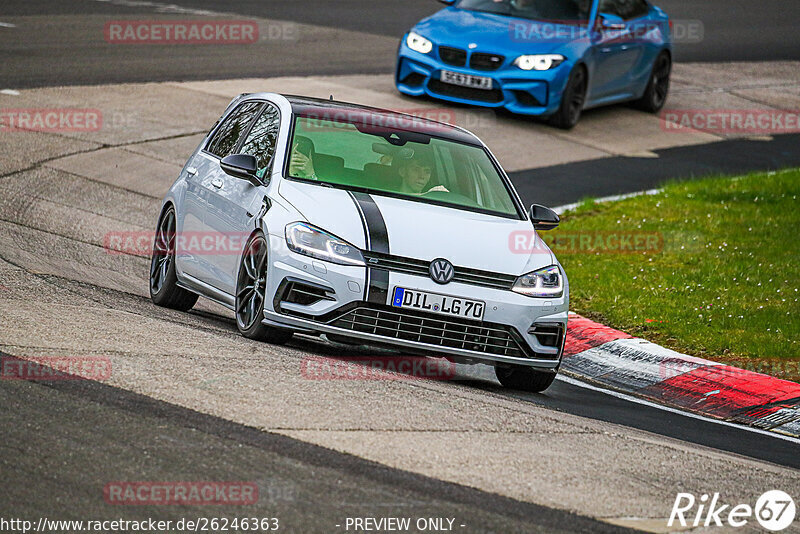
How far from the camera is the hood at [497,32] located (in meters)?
17.5

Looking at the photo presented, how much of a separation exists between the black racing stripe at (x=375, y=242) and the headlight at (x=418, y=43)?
10.0m

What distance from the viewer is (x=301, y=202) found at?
26.3ft

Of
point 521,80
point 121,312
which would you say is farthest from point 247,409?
point 521,80

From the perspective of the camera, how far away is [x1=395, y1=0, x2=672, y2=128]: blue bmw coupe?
17.5 m

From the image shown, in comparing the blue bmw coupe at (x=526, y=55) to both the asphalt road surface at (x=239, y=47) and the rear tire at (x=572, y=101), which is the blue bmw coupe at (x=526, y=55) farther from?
the asphalt road surface at (x=239, y=47)

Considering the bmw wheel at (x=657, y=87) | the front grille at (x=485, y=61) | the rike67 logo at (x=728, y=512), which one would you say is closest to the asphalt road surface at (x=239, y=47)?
the front grille at (x=485, y=61)

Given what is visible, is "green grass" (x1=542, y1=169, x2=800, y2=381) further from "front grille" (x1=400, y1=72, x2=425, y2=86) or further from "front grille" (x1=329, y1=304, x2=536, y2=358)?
"front grille" (x1=400, y1=72, x2=425, y2=86)

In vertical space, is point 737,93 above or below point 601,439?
below

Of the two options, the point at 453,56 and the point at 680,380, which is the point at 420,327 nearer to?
the point at 680,380

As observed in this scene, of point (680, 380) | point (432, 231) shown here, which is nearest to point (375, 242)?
point (432, 231)

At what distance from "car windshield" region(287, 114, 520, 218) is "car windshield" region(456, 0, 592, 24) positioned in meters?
9.51

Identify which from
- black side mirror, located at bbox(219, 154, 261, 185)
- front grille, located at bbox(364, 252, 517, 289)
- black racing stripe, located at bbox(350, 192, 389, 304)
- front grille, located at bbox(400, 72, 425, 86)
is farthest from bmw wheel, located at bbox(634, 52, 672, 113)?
front grille, located at bbox(364, 252, 517, 289)

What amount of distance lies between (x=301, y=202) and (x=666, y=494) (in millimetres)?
3222

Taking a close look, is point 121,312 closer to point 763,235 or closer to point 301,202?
point 301,202
